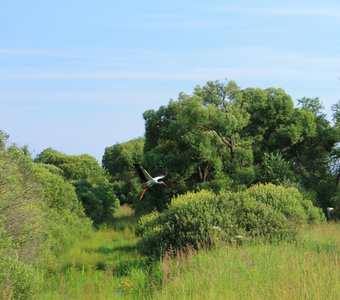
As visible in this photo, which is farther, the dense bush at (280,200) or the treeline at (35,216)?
the dense bush at (280,200)

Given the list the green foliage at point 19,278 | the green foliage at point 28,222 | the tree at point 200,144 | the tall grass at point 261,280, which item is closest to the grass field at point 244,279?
the tall grass at point 261,280

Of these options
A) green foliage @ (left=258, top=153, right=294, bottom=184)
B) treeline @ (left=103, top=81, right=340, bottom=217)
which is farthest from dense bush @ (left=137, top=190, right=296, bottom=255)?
green foliage @ (left=258, top=153, right=294, bottom=184)

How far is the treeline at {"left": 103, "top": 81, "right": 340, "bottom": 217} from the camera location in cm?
3400

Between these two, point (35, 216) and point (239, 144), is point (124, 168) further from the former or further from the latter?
point (35, 216)

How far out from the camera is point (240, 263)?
10.7 metres

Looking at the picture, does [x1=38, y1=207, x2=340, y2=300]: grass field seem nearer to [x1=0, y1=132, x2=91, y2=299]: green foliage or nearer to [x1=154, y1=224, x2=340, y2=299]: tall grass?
[x1=154, y1=224, x2=340, y2=299]: tall grass

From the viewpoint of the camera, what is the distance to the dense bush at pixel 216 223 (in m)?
17.2

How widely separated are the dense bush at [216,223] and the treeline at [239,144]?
13299 millimetres

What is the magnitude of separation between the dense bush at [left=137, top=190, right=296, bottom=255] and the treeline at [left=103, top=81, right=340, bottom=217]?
13299 millimetres

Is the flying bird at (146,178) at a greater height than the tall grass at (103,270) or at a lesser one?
greater

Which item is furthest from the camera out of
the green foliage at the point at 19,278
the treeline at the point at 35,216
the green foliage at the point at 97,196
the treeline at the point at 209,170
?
the green foliage at the point at 97,196

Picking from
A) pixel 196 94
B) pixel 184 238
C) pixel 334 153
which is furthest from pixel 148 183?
pixel 334 153

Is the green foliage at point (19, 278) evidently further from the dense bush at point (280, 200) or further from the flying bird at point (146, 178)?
the flying bird at point (146, 178)

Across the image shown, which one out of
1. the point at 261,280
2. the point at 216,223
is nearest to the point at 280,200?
the point at 216,223
